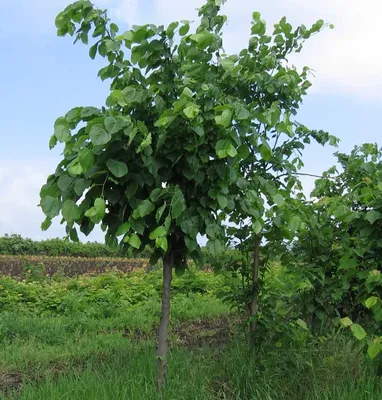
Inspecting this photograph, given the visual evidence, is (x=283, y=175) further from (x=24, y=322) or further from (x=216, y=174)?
(x=24, y=322)

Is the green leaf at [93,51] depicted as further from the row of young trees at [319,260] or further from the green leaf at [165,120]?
the row of young trees at [319,260]

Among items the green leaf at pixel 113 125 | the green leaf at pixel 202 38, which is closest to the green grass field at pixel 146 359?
the green leaf at pixel 113 125

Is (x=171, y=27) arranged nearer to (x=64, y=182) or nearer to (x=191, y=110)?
(x=191, y=110)

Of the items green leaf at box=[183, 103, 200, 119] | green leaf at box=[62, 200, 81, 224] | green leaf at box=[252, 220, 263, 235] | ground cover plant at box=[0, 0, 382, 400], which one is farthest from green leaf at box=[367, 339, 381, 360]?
green leaf at box=[62, 200, 81, 224]

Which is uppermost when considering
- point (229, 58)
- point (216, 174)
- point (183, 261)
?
point (229, 58)

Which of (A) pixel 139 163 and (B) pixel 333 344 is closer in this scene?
(A) pixel 139 163

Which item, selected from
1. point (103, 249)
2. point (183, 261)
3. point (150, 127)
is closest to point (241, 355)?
point (183, 261)

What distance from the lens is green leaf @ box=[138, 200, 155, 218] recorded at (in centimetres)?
358

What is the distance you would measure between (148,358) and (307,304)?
1.74 meters

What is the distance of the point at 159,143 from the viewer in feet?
12.4

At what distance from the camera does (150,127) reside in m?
4.06

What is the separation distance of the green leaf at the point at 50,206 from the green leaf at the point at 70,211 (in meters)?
0.06

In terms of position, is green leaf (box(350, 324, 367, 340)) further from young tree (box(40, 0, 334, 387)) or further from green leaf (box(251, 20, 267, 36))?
green leaf (box(251, 20, 267, 36))

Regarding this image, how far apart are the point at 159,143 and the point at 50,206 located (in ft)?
2.84
